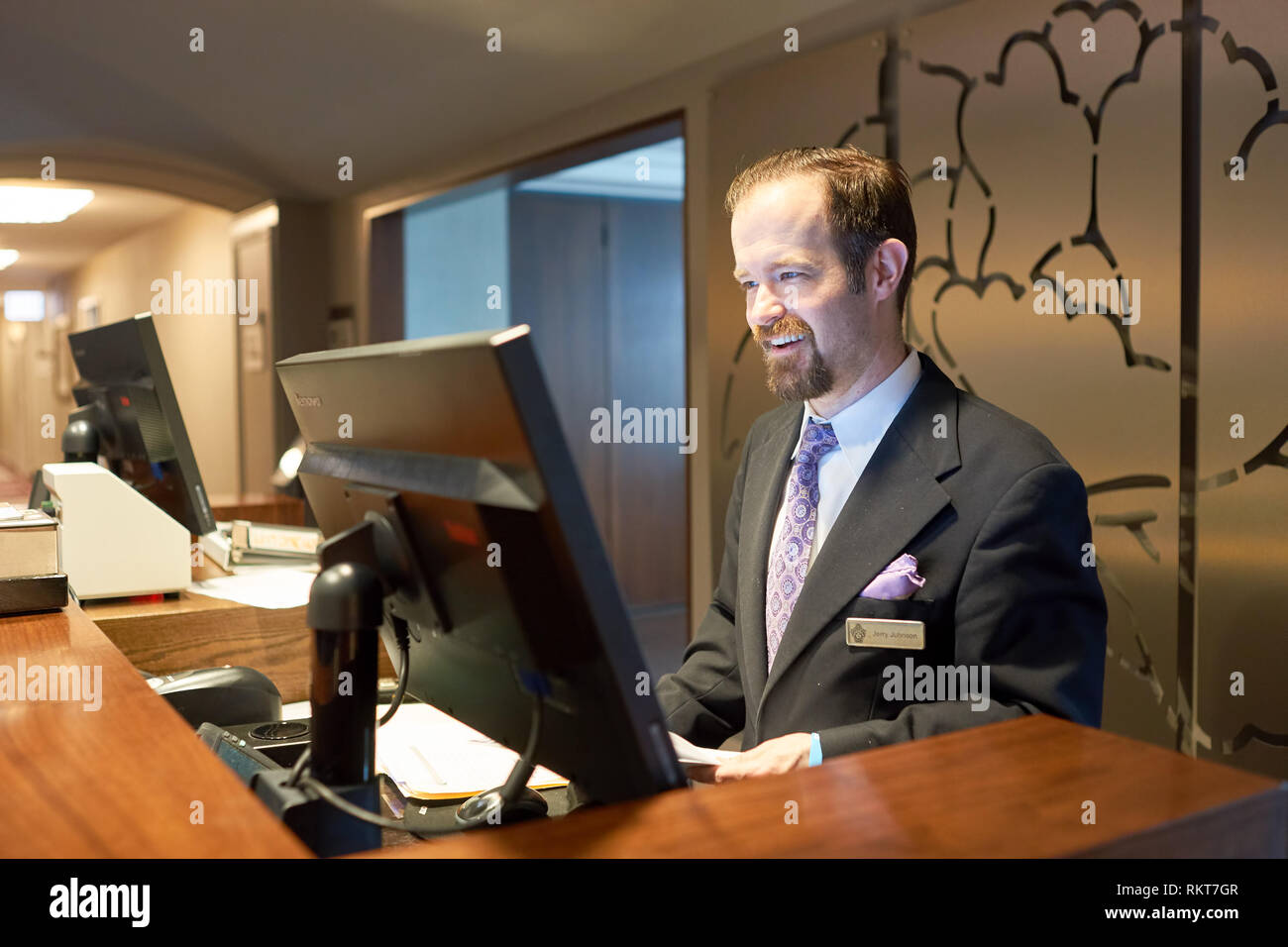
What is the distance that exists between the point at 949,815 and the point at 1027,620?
0.66 meters

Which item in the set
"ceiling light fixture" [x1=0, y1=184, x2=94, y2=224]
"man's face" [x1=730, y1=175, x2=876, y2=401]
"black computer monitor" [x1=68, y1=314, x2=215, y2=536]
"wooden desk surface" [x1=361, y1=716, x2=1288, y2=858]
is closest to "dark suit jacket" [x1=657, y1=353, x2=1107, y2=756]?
"man's face" [x1=730, y1=175, x2=876, y2=401]

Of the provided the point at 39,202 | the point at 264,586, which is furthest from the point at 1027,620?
the point at 39,202

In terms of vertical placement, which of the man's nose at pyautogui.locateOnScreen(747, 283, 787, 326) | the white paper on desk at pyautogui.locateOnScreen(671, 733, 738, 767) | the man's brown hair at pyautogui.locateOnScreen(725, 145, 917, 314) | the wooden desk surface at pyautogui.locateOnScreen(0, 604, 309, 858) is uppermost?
the man's brown hair at pyautogui.locateOnScreen(725, 145, 917, 314)

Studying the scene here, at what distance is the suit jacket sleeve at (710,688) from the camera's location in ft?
6.21

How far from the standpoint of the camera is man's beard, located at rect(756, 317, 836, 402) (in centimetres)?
183

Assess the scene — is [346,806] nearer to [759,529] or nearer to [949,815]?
[949,815]

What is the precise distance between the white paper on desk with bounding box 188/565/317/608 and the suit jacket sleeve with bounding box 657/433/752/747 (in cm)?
86

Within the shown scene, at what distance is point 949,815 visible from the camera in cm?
90

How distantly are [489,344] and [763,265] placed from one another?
110 centimetres

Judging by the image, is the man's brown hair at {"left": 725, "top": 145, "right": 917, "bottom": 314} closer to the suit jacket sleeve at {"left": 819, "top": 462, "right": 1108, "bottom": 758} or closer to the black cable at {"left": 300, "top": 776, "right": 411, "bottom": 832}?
the suit jacket sleeve at {"left": 819, "top": 462, "right": 1108, "bottom": 758}

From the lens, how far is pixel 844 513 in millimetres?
1692

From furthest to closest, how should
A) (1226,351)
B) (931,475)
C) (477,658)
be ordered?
(1226,351)
(931,475)
(477,658)
